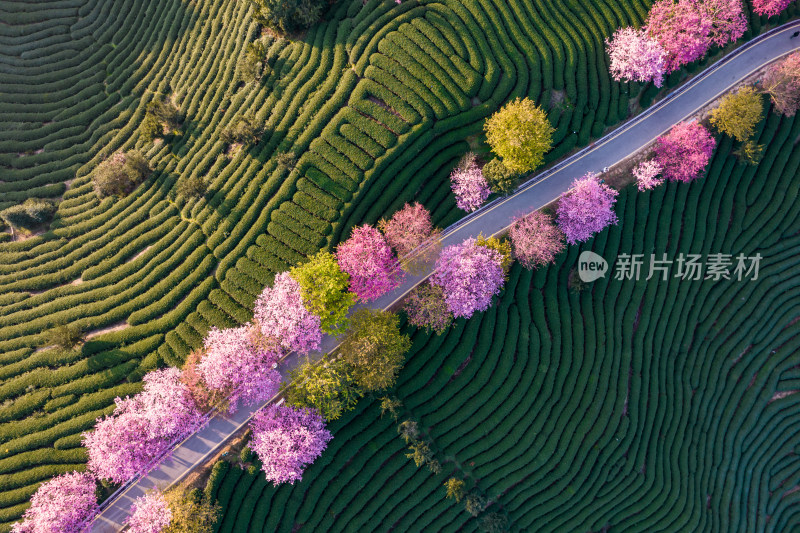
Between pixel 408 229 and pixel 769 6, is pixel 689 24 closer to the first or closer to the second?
pixel 769 6

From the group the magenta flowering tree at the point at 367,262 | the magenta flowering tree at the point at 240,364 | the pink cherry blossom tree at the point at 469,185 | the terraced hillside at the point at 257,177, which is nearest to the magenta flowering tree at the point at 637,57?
the terraced hillside at the point at 257,177

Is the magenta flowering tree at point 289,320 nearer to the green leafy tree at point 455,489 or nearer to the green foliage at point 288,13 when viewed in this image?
the green leafy tree at point 455,489

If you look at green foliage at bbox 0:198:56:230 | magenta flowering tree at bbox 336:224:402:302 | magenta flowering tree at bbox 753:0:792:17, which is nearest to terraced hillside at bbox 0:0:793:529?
green foliage at bbox 0:198:56:230

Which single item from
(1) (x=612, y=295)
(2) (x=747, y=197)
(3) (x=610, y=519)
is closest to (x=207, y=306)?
(1) (x=612, y=295)

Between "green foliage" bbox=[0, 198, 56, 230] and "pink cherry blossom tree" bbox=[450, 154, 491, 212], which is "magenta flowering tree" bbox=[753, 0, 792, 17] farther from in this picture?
"green foliage" bbox=[0, 198, 56, 230]

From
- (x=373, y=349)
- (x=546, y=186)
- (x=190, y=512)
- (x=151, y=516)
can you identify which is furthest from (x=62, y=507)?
(x=546, y=186)

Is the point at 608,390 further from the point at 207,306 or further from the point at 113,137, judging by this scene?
the point at 113,137
